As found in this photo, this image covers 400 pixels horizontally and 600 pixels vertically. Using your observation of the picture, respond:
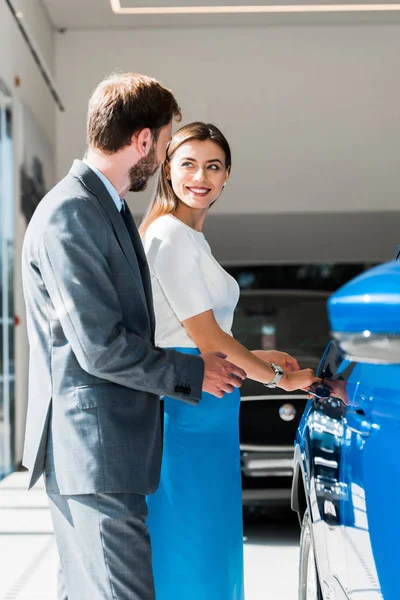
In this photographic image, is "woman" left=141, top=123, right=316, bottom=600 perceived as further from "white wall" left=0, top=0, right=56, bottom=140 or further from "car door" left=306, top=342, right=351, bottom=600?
"white wall" left=0, top=0, right=56, bottom=140

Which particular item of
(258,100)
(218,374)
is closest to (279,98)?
(258,100)

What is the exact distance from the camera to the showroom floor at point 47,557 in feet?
13.7

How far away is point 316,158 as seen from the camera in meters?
12.4

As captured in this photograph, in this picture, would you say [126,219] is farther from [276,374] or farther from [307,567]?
[307,567]

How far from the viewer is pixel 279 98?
12211 mm

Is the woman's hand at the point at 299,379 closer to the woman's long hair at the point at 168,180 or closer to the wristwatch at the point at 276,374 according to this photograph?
the wristwatch at the point at 276,374

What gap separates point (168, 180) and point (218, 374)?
0.73 meters

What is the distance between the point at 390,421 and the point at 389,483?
0.32 ft

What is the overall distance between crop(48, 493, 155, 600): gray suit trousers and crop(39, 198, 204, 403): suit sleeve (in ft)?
0.84

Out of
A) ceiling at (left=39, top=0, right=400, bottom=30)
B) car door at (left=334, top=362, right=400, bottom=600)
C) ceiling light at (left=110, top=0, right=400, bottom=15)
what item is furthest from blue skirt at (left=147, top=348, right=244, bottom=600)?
ceiling light at (left=110, top=0, right=400, bottom=15)

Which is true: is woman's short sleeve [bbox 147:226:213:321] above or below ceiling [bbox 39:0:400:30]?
below

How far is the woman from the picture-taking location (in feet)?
7.69

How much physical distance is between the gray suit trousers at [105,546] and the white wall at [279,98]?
10.4 meters

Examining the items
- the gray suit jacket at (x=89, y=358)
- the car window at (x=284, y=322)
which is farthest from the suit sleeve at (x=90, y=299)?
the car window at (x=284, y=322)
